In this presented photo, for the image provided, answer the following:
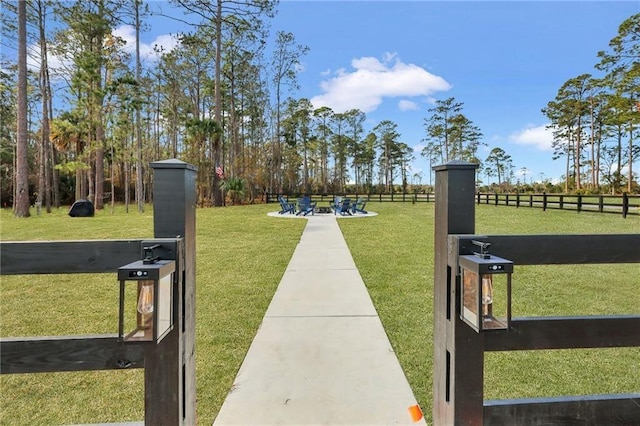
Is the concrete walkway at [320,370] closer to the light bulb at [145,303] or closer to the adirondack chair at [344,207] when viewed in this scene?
the light bulb at [145,303]

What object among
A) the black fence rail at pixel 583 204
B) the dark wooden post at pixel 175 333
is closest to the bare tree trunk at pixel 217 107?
the black fence rail at pixel 583 204

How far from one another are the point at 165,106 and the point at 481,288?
33212 mm

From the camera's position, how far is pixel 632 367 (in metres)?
2.70

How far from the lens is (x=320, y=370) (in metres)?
2.50

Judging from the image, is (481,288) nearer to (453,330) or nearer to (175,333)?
(453,330)

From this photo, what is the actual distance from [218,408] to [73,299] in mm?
3490

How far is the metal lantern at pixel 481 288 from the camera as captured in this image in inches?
46.1

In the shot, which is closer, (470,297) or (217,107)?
(470,297)

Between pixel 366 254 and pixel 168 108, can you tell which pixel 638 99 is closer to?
pixel 366 254

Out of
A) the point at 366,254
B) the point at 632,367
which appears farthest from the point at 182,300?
the point at 366,254

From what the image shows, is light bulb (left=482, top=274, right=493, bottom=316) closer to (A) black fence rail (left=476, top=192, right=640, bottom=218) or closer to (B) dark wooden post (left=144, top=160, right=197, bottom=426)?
(B) dark wooden post (left=144, top=160, right=197, bottom=426)

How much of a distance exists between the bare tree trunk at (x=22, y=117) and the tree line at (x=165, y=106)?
0.04 m

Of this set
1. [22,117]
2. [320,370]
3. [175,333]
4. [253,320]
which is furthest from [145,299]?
[22,117]

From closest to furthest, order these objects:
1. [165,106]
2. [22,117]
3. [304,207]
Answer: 1. [22,117]
2. [304,207]
3. [165,106]
